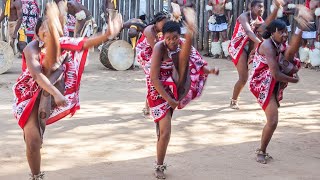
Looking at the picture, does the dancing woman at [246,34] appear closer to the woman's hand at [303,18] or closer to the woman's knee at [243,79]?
the woman's knee at [243,79]

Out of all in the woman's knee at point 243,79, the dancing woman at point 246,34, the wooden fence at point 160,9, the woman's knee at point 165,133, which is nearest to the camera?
the woman's knee at point 165,133

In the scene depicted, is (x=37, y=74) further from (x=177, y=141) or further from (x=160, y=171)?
(x=177, y=141)

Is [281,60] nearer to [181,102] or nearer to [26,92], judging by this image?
[181,102]

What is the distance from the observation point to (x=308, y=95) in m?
9.12

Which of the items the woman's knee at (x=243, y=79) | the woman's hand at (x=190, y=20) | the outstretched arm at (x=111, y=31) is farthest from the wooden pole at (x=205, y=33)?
the outstretched arm at (x=111, y=31)

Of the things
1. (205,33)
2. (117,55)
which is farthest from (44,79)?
(205,33)

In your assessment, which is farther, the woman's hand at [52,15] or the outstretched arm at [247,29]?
the outstretched arm at [247,29]

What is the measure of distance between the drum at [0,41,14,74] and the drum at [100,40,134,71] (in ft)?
6.15

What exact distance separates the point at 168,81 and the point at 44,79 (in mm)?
1137

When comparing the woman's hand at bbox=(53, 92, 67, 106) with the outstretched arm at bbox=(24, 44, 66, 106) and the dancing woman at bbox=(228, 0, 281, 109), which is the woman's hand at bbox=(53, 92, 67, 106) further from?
the dancing woman at bbox=(228, 0, 281, 109)

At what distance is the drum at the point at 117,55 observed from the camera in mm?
11672

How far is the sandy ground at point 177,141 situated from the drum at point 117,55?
8.17 feet

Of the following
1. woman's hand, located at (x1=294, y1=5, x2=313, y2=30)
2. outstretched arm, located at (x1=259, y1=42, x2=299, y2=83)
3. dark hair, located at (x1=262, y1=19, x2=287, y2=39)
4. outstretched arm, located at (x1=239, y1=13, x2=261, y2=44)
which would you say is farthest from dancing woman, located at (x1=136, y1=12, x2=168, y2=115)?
woman's hand, located at (x1=294, y1=5, x2=313, y2=30)

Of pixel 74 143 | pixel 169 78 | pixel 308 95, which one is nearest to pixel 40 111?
pixel 169 78
